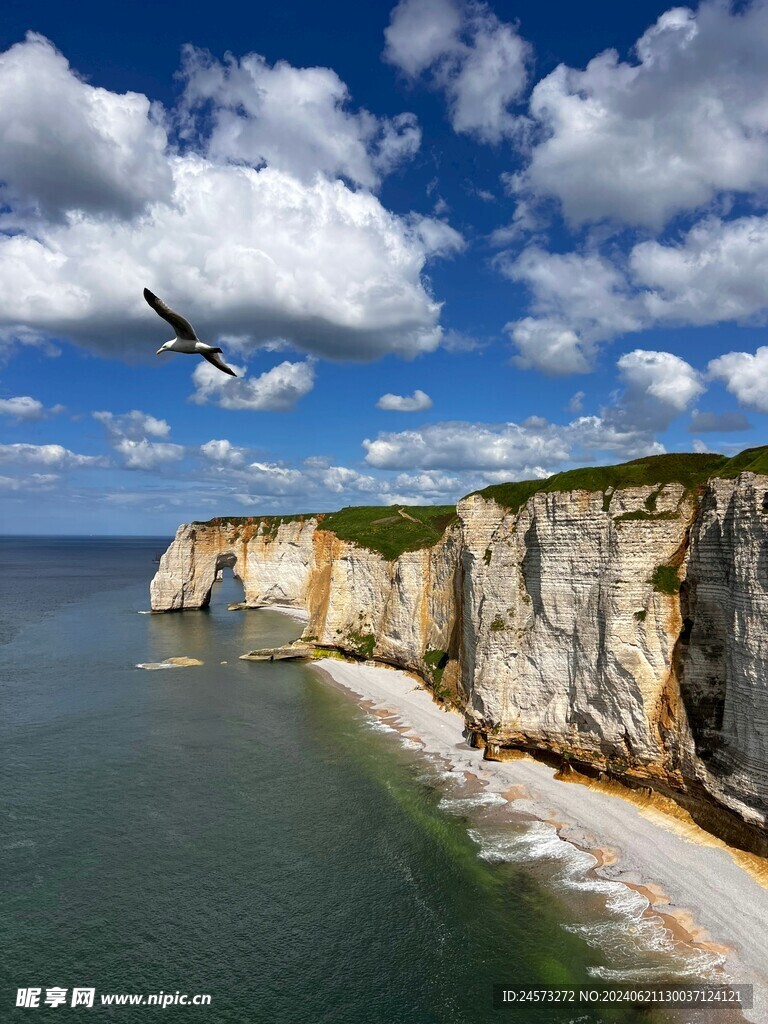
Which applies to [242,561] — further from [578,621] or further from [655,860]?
[655,860]

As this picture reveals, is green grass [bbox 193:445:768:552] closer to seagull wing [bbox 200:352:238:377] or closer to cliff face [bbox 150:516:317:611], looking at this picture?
seagull wing [bbox 200:352:238:377]

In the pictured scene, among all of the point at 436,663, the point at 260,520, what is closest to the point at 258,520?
the point at 260,520

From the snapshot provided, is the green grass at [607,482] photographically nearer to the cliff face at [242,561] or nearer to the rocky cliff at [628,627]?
the rocky cliff at [628,627]

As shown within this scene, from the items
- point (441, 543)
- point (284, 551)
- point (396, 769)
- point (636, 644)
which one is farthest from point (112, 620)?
point (636, 644)

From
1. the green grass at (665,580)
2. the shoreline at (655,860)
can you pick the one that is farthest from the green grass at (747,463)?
the shoreline at (655,860)

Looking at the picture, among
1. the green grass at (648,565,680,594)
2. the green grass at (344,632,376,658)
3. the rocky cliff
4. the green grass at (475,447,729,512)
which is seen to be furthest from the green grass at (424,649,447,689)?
the green grass at (648,565,680,594)

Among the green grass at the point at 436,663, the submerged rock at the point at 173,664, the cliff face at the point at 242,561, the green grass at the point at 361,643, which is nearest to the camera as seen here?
the green grass at the point at 436,663
